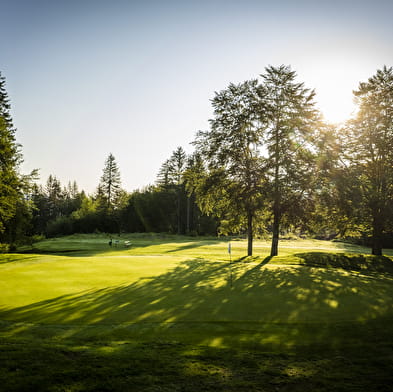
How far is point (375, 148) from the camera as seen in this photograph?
26391mm

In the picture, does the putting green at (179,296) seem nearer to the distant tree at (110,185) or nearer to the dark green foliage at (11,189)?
the dark green foliage at (11,189)

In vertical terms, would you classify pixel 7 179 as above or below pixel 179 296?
above

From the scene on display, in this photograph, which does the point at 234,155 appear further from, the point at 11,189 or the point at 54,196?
the point at 54,196

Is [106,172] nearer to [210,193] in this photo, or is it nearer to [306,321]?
[210,193]

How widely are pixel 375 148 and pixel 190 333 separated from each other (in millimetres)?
26400

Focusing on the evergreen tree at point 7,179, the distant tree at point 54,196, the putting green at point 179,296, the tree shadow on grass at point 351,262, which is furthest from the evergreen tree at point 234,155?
the distant tree at point 54,196

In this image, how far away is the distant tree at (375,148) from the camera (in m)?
25.0

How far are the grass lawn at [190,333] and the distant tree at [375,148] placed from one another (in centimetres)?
1311

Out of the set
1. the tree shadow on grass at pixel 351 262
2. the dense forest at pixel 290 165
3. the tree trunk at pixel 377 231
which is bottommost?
the tree shadow on grass at pixel 351 262

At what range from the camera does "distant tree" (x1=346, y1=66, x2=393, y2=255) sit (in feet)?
82.1

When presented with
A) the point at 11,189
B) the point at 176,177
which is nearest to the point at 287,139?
the point at 11,189

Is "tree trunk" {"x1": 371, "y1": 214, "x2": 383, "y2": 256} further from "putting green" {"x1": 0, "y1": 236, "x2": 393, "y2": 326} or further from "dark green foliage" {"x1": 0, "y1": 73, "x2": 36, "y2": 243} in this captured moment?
"dark green foliage" {"x1": 0, "y1": 73, "x2": 36, "y2": 243}

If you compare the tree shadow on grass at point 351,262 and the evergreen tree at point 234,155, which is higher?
the evergreen tree at point 234,155

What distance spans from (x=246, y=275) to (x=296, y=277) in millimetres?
2667
